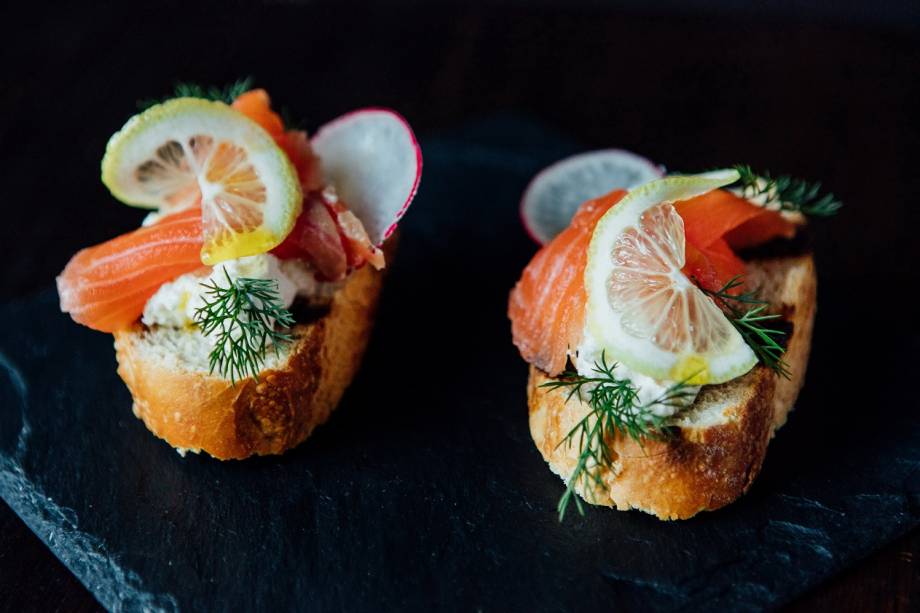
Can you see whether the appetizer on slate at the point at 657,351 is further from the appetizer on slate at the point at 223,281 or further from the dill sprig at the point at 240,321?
the dill sprig at the point at 240,321

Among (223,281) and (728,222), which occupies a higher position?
(223,281)

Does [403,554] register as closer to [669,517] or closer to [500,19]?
[669,517]

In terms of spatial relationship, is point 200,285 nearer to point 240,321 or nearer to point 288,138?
point 240,321

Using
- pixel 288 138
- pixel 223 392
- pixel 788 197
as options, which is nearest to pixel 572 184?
pixel 788 197

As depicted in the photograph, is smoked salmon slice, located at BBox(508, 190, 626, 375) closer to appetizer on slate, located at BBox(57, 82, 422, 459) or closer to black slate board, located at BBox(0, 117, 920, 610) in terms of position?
black slate board, located at BBox(0, 117, 920, 610)

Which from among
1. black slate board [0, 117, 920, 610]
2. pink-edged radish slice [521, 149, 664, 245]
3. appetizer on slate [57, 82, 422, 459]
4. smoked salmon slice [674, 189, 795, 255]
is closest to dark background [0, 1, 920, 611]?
smoked salmon slice [674, 189, 795, 255]
